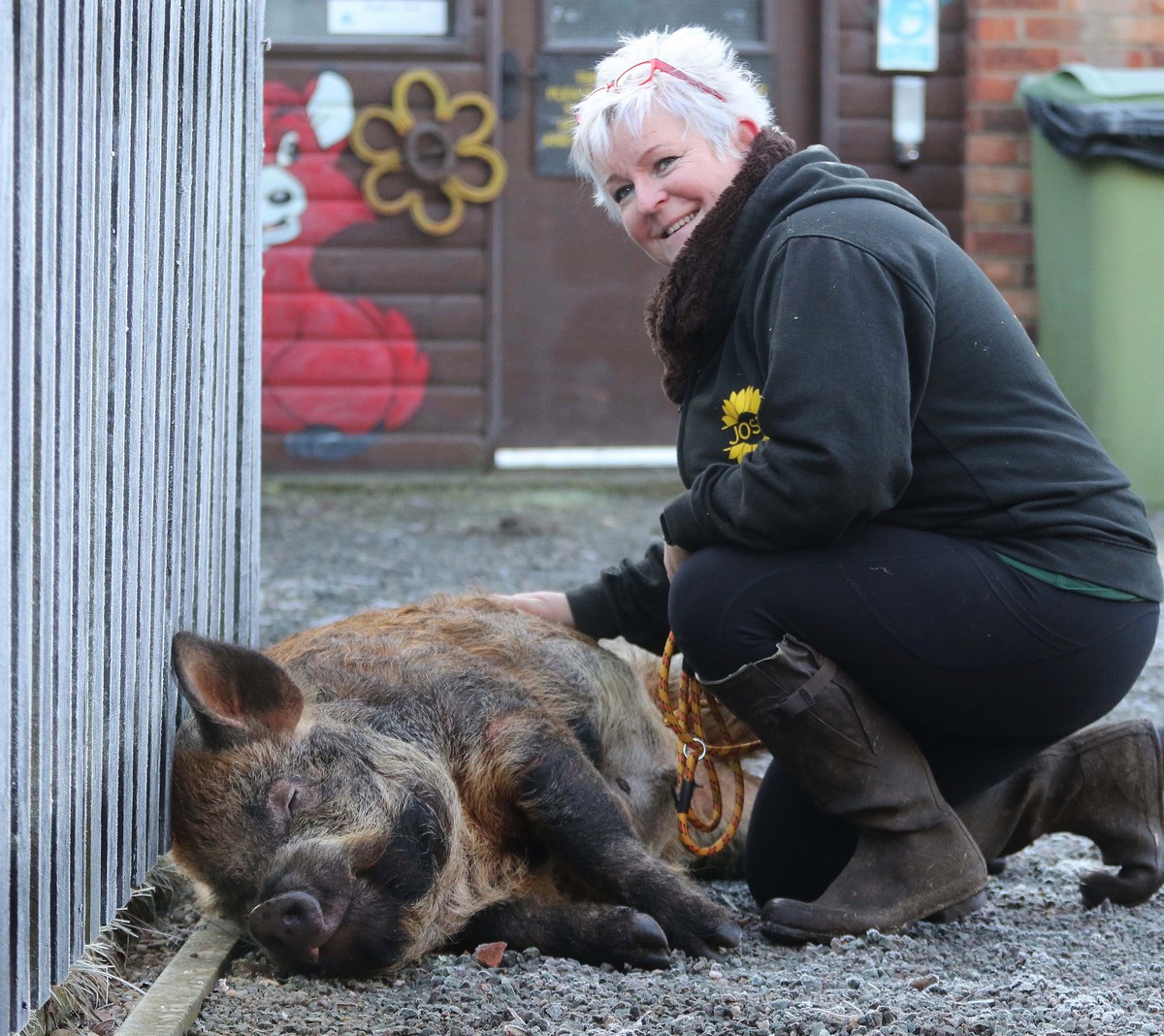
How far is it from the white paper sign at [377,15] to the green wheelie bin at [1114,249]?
10.6ft

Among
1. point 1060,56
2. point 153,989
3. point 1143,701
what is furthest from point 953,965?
point 1060,56

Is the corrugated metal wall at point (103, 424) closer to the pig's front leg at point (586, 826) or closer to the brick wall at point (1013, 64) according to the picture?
the pig's front leg at point (586, 826)

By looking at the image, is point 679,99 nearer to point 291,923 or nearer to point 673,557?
point 673,557

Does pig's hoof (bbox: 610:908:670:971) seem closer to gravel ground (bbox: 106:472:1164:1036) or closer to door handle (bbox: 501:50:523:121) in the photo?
gravel ground (bbox: 106:472:1164:1036)

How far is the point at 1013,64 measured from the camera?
8.21 m

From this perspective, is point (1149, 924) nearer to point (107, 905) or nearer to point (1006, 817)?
point (1006, 817)

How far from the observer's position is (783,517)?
98.7 inches

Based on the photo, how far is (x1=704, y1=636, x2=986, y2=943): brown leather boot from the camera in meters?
2.61

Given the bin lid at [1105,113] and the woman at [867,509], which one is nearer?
the woman at [867,509]

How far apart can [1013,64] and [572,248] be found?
2.60m

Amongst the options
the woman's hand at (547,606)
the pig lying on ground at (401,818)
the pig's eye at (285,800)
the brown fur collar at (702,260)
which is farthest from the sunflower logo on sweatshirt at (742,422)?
the pig's eye at (285,800)

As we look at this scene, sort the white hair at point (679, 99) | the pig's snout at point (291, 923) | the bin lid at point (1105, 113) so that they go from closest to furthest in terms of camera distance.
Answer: the pig's snout at point (291, 923)
the white hair at point (679, 99)
the bin lid at point (1105, 113)

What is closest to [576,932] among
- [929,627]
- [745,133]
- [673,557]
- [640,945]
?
[640,945]

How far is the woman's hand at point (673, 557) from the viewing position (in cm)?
285
